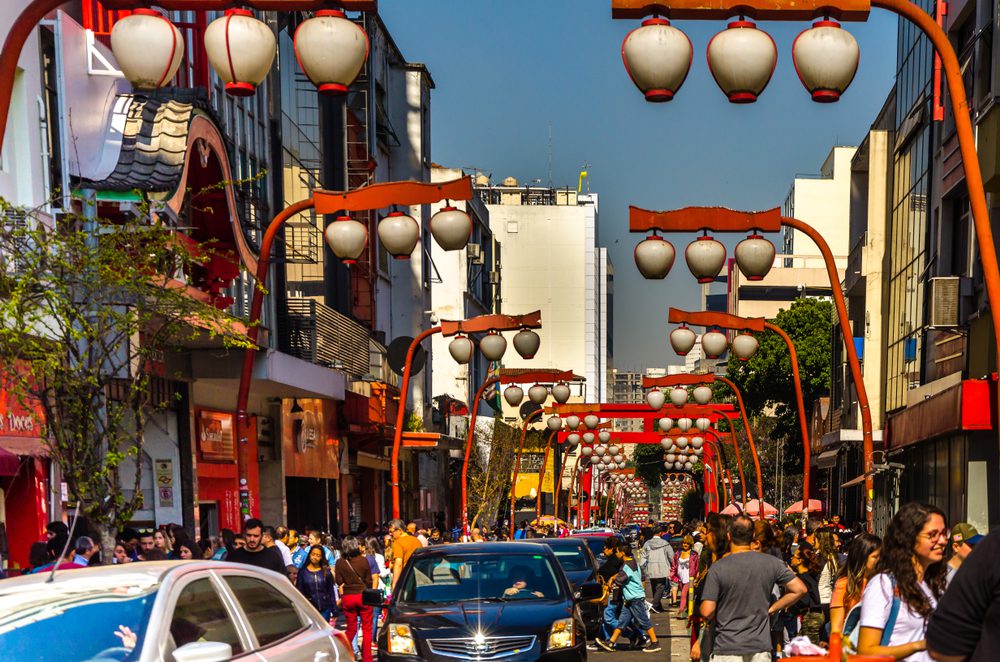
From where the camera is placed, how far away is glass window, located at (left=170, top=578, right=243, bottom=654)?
7.19 meters

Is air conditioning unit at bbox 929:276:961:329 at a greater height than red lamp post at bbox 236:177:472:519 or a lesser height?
lesser

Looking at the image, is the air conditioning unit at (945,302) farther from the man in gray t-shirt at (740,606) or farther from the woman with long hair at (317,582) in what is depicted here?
the man in gray t-shirt at (740,606)

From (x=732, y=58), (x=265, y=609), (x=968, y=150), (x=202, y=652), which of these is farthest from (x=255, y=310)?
(x=202, y=652)

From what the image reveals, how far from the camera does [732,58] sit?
1009 cm

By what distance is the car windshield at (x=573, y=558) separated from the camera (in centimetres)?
2245

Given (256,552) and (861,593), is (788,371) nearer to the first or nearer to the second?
(256,552)

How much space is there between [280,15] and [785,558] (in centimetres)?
2623

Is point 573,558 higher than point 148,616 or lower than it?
lower

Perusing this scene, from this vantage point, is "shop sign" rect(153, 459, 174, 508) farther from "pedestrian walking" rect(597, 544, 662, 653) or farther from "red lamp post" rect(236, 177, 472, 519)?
"pedestrian walking" rect(597, 544, 662, 653)

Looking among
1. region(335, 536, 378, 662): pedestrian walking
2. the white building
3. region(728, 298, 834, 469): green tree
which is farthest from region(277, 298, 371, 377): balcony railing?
the white building

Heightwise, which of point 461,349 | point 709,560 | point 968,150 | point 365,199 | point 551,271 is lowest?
point 709,560

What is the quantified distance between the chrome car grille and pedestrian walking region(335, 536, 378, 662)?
5.74 metres

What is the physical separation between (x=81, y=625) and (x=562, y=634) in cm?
698

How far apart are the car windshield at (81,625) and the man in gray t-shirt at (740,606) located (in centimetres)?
446
